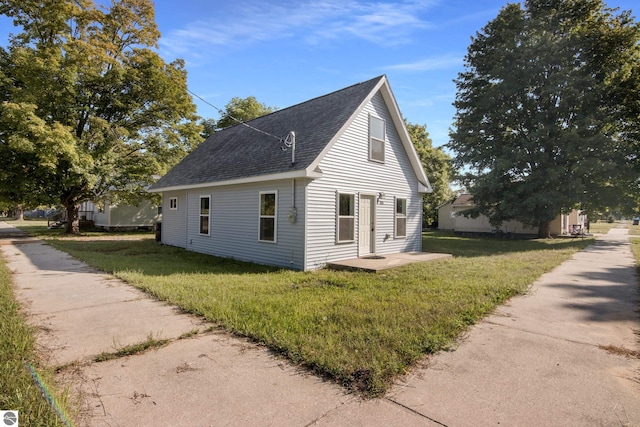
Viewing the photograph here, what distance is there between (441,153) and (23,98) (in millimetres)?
29614

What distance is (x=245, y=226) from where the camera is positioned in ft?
35.0

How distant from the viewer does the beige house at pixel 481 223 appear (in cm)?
2461

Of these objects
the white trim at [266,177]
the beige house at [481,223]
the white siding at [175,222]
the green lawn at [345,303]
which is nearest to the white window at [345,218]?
the white trim at [266,177]

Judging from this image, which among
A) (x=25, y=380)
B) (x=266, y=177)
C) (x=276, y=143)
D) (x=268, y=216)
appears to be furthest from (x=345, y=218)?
(x=25, y=380)

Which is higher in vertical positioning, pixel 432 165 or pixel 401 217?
pixel 432 165

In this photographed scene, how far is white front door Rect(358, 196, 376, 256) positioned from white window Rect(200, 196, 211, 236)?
5.68 m

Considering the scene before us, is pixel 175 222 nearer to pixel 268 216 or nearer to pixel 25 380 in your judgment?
pixel 268 216

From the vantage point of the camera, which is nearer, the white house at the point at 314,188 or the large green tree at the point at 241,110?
the white house at the point at 314,188

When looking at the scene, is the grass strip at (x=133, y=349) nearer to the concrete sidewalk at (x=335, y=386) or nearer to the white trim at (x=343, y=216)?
the concrete sidewalk at (x=335, y=386)

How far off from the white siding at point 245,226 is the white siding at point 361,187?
0.46m

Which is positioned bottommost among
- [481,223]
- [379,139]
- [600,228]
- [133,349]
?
[133,349]

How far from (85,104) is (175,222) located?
986cm

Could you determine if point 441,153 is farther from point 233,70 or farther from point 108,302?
point 108,302

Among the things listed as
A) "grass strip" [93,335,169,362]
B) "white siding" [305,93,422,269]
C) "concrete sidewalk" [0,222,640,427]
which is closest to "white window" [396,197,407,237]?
"white siding" [305,93,422,269]
